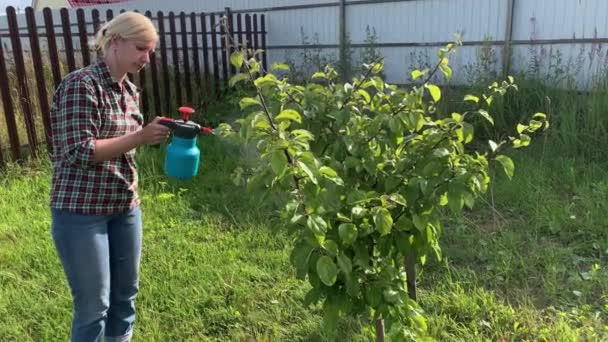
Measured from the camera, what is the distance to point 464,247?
354 cm

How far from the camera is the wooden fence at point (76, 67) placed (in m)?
5.57

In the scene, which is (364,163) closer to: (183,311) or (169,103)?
(183,311)

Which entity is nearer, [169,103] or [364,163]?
[364,163]

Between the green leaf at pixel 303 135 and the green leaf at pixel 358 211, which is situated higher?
the green leaf at pixel 303 135

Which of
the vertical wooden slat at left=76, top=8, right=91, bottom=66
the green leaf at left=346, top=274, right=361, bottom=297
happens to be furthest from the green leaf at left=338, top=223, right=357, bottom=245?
the vertical wooden slat at left=76, top=8, right=91, bottom=66

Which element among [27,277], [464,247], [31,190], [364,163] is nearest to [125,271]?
[364,163]

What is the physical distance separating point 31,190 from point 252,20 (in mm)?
5256

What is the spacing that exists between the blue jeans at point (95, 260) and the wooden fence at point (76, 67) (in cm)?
287

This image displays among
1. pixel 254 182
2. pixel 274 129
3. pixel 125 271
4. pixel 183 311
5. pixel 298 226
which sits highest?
pixel 274 129

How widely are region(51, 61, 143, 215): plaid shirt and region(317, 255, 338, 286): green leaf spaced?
3.08 ft

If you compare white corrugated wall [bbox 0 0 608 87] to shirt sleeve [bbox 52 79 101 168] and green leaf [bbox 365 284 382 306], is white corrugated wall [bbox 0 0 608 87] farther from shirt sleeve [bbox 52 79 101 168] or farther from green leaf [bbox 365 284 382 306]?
shirt sleeve [bbox 52 79 101 168]

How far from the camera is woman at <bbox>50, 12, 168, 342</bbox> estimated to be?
1998 millimetres

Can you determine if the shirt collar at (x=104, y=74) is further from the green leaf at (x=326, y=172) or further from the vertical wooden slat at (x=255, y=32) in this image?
the vertical wooden slat at (x=255, y=32)

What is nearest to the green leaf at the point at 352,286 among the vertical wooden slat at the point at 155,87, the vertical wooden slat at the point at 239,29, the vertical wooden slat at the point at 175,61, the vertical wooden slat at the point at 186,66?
the vertical wooden slat at the point at 155,87
